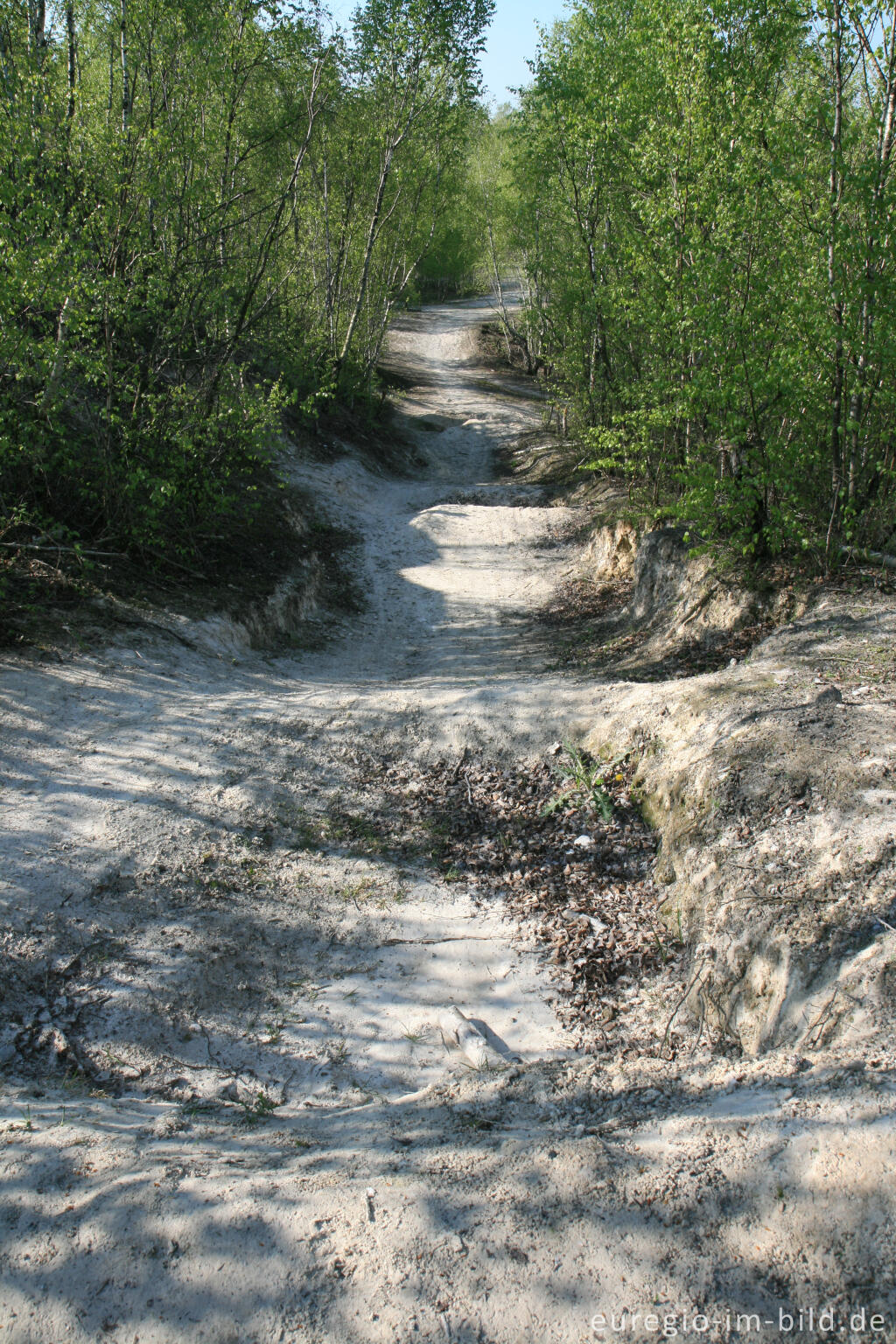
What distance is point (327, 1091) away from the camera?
3855mm

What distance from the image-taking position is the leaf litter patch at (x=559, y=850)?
470cm

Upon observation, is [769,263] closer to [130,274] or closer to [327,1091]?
[130,274]

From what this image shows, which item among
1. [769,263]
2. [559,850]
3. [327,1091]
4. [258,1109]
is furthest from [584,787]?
[769,263]

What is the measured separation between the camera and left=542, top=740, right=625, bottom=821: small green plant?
6117 mm

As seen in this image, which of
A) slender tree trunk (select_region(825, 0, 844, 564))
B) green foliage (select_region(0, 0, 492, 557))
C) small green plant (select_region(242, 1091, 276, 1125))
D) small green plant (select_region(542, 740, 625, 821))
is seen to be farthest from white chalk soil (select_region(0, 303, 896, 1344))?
slender tree trunk (select_region(825, 0, 844, 564))

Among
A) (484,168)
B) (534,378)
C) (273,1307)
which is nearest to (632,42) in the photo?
(273,1307)

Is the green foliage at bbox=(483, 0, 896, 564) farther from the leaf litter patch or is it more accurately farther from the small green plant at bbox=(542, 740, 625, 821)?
the leaf litter patch

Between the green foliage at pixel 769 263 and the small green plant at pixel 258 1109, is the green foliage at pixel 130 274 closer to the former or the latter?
the green foliage at pixel 769 263

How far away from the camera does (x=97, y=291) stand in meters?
7.55

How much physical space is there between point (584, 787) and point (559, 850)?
689mm

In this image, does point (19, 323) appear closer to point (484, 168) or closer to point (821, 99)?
point (821, 99)

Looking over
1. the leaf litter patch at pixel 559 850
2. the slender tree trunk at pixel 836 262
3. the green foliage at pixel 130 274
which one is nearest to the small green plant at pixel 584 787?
the leaf litter patch at pixel 559 850

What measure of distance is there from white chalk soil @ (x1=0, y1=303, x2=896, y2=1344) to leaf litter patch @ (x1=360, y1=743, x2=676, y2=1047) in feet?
0.69

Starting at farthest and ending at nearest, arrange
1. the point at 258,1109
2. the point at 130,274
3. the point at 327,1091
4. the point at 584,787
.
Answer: the point at 130,274
the point at 584,787
the point at 327,1091
the point at 258,1109
